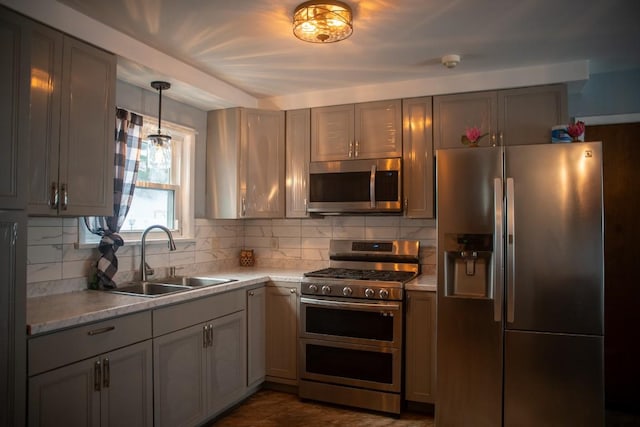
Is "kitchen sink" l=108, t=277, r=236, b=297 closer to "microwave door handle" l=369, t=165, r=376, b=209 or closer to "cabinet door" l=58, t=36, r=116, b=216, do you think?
"cabinet door" l=58, t=36, r=116, b=216

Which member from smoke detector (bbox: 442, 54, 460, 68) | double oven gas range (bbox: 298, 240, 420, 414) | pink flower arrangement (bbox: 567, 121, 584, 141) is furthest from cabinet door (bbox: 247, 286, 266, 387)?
pink flower arrangement (bbox: 567, 121, 584, 141)

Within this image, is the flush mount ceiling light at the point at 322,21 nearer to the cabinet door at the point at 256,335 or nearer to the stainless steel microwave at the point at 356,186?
the stainless steel microwave at the point at 356,186

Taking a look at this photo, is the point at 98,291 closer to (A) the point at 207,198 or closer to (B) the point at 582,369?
(A) the point at 207,198

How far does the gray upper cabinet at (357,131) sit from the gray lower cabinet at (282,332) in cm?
111

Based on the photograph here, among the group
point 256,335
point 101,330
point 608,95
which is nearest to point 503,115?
point 608,95

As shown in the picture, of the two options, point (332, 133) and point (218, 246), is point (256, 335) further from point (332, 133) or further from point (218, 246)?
point (332, 133)

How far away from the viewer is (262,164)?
3.66 m

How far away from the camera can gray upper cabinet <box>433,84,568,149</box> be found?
2.99 metres

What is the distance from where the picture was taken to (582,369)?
244 centimetres

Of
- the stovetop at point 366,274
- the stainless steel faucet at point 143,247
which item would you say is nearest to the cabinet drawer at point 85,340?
the stainless steel faucet at point 143,247

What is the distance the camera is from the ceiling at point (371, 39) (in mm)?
2186

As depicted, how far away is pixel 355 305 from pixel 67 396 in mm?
1772

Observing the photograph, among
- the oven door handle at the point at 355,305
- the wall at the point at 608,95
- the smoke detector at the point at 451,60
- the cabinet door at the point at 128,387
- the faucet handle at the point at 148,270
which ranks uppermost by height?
the smoke detector at the point at 451,60

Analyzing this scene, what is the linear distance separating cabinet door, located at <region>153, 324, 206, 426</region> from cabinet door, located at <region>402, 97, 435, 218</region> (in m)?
1.75
